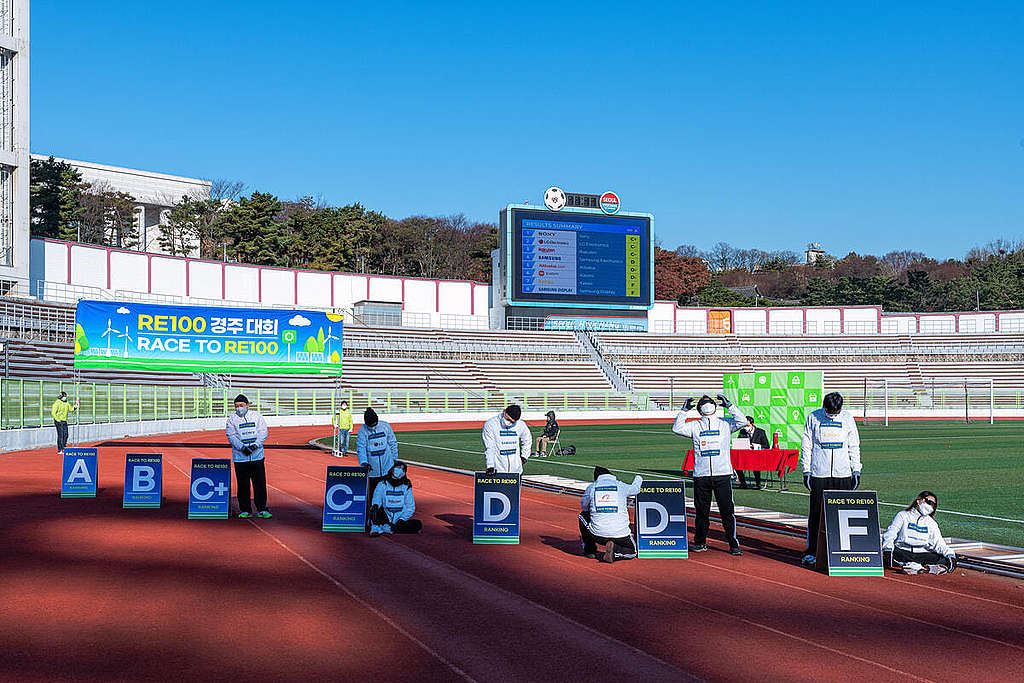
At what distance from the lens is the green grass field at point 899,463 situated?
1654 centimetres

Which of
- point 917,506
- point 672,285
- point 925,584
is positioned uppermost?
point 672,285

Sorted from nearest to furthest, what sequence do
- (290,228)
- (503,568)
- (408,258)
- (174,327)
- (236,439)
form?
1. (503,568)
2. (236,439)
3. (174,327)
4. (290,228)
5. (408,258)

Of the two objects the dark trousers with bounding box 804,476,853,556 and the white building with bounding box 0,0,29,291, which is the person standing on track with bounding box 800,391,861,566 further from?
the white building with bounding box 0,0,29,291

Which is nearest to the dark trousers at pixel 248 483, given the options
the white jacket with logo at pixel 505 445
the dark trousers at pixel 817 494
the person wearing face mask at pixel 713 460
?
the white jacket with logo at pixel 505 445

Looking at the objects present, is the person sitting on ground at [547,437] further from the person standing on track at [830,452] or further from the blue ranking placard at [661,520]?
the person standing on track at [830,452]

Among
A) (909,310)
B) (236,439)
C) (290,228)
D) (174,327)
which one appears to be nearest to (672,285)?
(909,310)

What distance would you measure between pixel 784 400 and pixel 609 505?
52.5 feet

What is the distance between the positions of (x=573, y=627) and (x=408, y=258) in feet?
313

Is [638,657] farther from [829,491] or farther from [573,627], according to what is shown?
[829,491]

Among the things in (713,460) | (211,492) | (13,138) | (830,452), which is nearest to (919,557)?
(830,452)

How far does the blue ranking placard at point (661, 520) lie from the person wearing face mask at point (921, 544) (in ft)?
8.36

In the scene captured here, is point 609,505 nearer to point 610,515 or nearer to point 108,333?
point 610,515

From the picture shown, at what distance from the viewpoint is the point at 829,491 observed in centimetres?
1118

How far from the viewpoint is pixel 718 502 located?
12.9 metres
